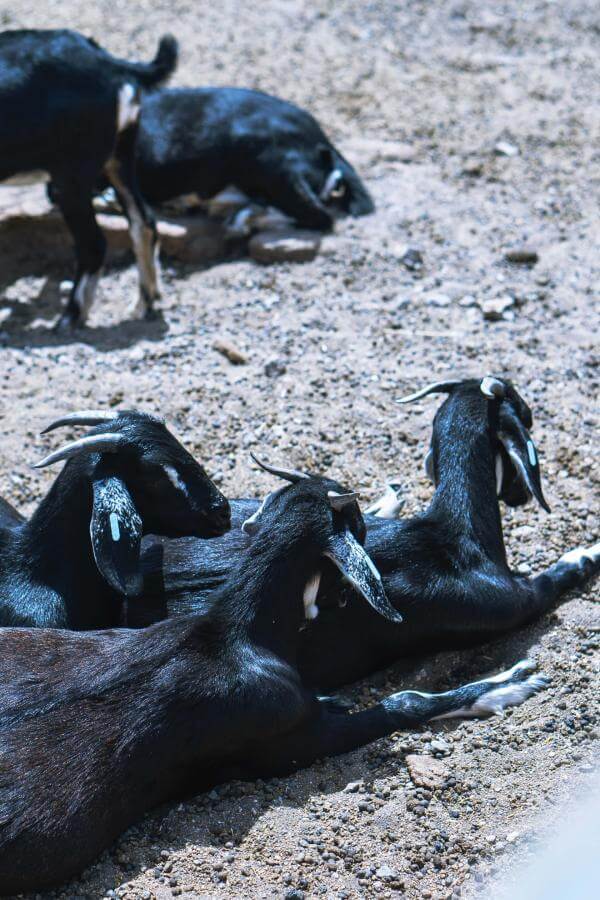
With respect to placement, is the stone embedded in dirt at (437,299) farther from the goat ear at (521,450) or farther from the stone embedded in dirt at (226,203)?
the goat ear at (521,450)

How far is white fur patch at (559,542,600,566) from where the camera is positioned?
5964mm

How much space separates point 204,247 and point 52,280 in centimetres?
115

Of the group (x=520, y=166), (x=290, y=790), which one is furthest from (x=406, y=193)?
(x=290, y=790)

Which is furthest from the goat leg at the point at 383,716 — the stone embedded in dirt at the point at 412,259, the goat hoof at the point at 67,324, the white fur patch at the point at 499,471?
the goat hoof at the point at 67,324

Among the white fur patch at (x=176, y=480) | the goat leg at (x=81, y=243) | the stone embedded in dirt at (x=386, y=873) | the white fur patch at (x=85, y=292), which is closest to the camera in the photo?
the stone embedded in dirt at (x=386, y=873)

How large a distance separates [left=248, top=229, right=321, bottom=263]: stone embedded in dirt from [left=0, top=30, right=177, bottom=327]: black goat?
774mm

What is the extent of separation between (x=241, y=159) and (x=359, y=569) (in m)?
5.61

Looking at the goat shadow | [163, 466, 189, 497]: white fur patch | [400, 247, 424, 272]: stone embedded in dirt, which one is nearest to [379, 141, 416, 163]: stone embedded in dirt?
[400, 247, 424, 272]: stone embedded in dirt

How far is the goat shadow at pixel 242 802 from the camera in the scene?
434cm

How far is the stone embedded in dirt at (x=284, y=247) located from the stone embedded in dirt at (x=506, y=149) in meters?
2.05

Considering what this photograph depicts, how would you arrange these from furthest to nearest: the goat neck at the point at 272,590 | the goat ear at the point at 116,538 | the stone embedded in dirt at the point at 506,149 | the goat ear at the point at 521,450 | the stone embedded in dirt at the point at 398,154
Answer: the stone embedded in dirt at the point at 398,154 → the stone embedded in dirt at the point at 506,149 → the goat ear at the point at 521,450 → the goat ear at the point at 116,538 → the goat neck at the point at 272,590

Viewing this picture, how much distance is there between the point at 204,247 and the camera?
31.0 feet

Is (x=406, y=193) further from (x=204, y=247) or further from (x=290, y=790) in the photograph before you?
(x=290, y=790)

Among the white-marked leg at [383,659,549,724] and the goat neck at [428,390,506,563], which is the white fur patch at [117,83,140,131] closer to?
the goat neck at [428,390,506,563]
